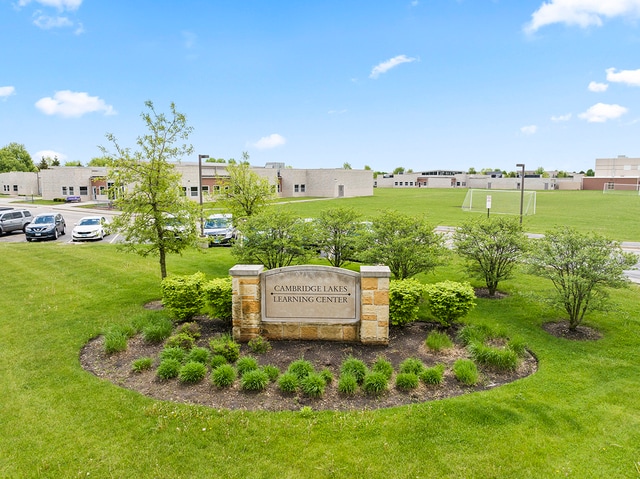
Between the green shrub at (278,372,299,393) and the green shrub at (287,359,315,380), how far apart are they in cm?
20

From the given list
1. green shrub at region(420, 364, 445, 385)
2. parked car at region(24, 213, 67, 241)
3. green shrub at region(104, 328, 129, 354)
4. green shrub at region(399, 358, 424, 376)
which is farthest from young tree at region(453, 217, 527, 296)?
parked car at region(24, 213, 67, 241)

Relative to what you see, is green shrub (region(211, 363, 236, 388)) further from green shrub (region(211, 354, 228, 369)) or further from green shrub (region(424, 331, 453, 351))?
green shrub (region(424, 331, 453, 351))

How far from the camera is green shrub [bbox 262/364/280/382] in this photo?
23.6 ft

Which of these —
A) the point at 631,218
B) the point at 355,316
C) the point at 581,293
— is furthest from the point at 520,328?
the point at 631,218

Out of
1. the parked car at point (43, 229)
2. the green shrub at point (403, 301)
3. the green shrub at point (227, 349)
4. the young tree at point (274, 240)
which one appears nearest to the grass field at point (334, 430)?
the green shrub at point (227, 349)

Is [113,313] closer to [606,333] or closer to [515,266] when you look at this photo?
[515,266]

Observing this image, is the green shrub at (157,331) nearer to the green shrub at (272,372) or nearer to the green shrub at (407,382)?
the green shrub at (272,372)

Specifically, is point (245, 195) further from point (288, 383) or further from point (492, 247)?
point (288, 383)

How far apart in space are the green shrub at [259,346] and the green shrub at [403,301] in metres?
2.70

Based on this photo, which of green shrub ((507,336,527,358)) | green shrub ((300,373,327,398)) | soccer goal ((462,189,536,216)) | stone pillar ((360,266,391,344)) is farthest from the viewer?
soccer goal ((462,189,536,216))

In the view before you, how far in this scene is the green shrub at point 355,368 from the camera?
282 inches

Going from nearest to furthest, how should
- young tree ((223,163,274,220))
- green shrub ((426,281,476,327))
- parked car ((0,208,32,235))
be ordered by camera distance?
green shrub ((426,281,476,327))
young tree ((223,163,274,220))
parked car ((0,208,32,235))

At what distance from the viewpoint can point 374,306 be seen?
8.58m

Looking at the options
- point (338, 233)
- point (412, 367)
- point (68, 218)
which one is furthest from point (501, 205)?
point (412, 367)
